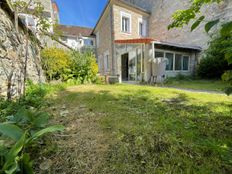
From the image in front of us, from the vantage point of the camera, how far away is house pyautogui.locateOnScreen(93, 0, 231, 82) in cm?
870

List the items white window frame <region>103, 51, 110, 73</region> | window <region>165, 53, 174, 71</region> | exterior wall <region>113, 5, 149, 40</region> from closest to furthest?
window <region>165, 53, 174, 71</region> → exterior wall <region>113, 5, 149, 40</region> → white window frame <region>103, 51, 110, 73</region>

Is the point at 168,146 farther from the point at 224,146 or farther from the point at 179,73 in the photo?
the point at 179,73

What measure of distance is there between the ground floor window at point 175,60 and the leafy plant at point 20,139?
9017mm

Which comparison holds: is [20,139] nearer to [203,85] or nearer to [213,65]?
[203,85]

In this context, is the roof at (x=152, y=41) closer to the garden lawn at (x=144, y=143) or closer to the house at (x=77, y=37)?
the garden lawn at (x=144, y=143)

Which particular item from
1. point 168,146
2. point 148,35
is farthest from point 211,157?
point 148,35

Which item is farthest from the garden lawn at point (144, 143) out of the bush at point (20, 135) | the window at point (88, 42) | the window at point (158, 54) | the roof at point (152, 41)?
the window at point (88, 42)

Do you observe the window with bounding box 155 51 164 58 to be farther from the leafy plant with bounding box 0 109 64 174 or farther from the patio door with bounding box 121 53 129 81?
the leafy plant with bounding box 0 109 64 174

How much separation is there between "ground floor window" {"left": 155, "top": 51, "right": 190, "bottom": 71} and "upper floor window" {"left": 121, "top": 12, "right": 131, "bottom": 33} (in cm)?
353

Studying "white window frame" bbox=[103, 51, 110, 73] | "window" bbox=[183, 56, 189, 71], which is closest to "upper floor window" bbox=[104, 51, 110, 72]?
"white window frame" bbox=[103, 51, 110, 73]

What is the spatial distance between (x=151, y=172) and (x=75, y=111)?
188 centimetres

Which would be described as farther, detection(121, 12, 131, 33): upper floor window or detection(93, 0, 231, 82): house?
detection(121, 12, 131, 33): upper floor window

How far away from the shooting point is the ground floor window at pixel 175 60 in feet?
32.1

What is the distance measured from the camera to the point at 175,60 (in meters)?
10.5
